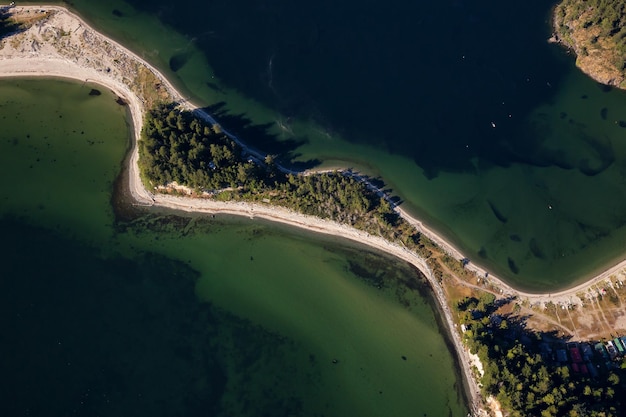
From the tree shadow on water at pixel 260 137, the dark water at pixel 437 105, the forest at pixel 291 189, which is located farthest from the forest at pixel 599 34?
the tree shadow on water at pixel 260 137

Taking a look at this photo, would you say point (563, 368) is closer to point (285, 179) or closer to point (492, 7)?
point (285, 179)

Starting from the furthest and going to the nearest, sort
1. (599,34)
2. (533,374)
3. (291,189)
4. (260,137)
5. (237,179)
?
(599,34)
(260,137)
(291,189)
(237,179)
(533,374)

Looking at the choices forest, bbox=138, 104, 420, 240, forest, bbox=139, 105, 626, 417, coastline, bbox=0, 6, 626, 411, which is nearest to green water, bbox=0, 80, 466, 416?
coastline, bbox=0, 6, 626, 411

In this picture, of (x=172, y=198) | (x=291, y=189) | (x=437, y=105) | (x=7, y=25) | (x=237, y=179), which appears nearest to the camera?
(x=237, y=179)

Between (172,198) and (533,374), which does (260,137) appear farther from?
(533,374)

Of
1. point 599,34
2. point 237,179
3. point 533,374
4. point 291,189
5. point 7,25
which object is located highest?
point 599,34

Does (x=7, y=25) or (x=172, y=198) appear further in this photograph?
(x=7, y=25)

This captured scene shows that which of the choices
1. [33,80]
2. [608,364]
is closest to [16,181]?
[33,80]

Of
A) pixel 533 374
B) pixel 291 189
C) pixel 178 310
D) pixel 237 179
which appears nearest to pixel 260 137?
pixel 237 179
